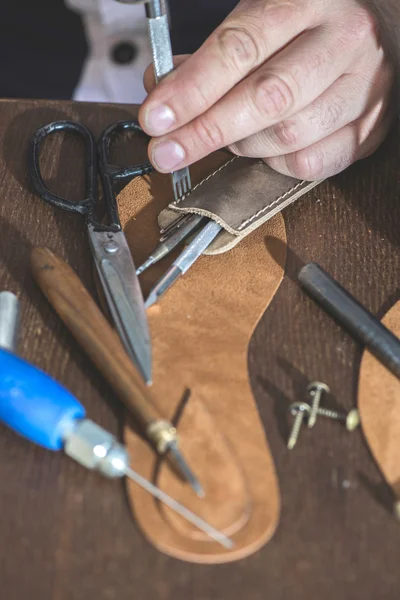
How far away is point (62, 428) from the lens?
459mm

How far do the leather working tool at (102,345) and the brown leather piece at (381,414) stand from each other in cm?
14

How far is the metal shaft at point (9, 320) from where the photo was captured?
0.53 meters

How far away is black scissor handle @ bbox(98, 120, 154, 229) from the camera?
2.11ft

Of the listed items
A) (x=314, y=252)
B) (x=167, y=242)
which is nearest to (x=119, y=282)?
(x=167, y=242)

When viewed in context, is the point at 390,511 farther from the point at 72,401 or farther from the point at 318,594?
the point at 72,401

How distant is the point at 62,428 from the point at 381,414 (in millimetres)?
239

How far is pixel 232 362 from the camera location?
1.77ft

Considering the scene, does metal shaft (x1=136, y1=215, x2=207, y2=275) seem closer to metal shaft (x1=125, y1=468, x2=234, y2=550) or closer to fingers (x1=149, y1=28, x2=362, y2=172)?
fingers (x1=149, y1=28, x2=362, y2=172)

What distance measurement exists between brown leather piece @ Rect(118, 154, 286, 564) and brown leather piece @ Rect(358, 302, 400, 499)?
8 cm

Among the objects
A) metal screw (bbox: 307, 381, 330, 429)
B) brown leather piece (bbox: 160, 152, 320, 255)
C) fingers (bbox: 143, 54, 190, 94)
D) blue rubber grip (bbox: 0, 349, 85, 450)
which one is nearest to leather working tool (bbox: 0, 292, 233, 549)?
blue rubber grip (bbox: 0, 349, 85, 450)

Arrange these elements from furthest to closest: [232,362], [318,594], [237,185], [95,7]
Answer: [95,7], [237,185], [232,362], [318,594]

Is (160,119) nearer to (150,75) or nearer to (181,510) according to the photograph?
(150,75)

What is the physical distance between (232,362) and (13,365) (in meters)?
0.17

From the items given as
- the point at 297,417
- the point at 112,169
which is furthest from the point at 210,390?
the point at 112,169
